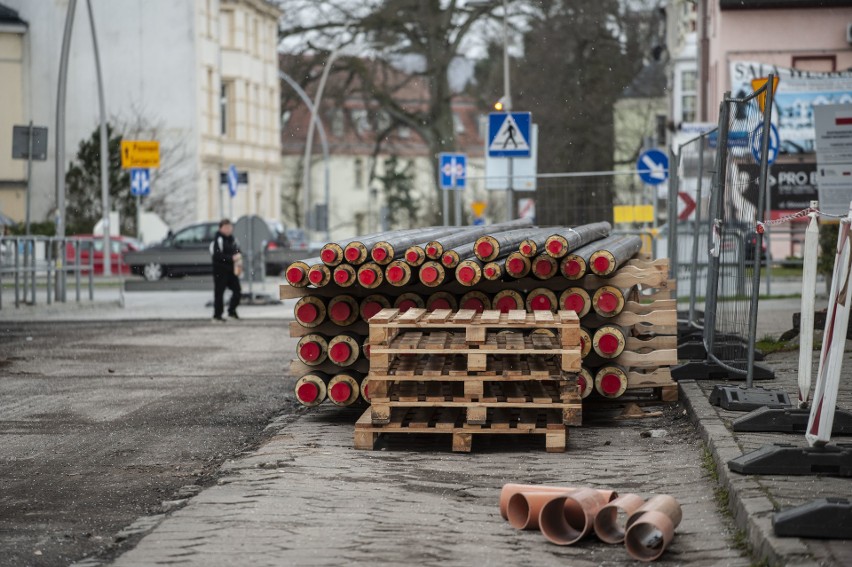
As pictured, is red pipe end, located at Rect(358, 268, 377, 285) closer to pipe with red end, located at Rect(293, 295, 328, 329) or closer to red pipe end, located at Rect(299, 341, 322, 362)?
pipe with red end, located at Rect(293, 295, 328, 329)

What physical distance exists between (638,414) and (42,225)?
131 ft

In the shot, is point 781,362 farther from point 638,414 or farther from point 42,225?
point 42,225

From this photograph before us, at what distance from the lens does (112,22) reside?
64.2 metres

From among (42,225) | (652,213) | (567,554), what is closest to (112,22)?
(42,225)

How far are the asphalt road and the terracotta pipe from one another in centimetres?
216

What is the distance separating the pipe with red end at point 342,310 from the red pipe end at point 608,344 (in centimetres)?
186

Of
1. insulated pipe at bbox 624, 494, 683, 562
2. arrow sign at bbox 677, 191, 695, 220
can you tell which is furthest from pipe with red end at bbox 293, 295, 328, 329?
arrow sign at bbox 677, 191, 695, 220

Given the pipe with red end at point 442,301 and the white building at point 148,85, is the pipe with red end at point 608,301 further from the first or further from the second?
the white building at point 148,85

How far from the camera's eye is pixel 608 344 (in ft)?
37.2

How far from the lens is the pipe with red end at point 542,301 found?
11500 mm

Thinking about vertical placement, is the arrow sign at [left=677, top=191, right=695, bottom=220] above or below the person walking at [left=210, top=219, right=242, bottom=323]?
above

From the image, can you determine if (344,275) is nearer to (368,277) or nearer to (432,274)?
(368,277)

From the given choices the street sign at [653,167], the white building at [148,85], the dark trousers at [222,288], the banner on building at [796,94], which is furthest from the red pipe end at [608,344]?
the white building at [148,85]

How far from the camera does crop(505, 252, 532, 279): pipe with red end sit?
11234 millimetres
